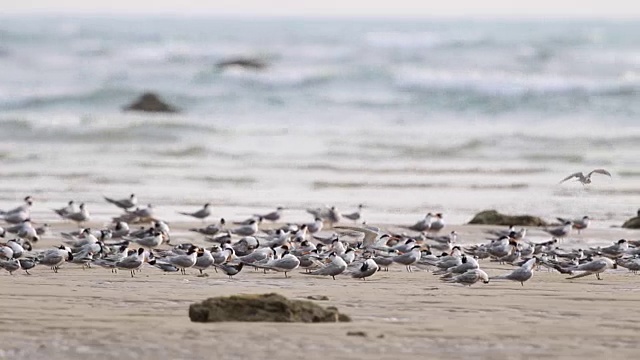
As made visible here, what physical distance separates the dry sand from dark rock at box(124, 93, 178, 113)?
84.6 feet

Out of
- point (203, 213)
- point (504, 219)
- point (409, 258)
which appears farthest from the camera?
point (203, 213)

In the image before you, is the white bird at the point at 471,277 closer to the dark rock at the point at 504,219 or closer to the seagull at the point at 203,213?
the dark rock at the point at 504,219

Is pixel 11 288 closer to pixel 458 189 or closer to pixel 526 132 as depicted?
pixel 458 189

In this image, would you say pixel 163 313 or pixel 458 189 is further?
pixel 458 189

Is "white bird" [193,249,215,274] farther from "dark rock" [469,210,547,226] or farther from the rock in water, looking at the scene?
"dark rock" [469,210,547,226]

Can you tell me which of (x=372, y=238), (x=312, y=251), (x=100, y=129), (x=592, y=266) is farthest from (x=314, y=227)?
(x=100, y=129)

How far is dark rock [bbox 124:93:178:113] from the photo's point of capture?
36.8 metres

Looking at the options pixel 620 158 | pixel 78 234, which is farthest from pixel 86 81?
pixel 78 234

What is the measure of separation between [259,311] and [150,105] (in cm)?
2908

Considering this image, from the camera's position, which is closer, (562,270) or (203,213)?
(562,270)

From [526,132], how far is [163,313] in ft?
68.8

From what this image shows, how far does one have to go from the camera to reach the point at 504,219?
15461 millimetres

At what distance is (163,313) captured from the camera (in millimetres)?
8781

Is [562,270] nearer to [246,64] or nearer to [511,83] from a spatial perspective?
[511,83]
